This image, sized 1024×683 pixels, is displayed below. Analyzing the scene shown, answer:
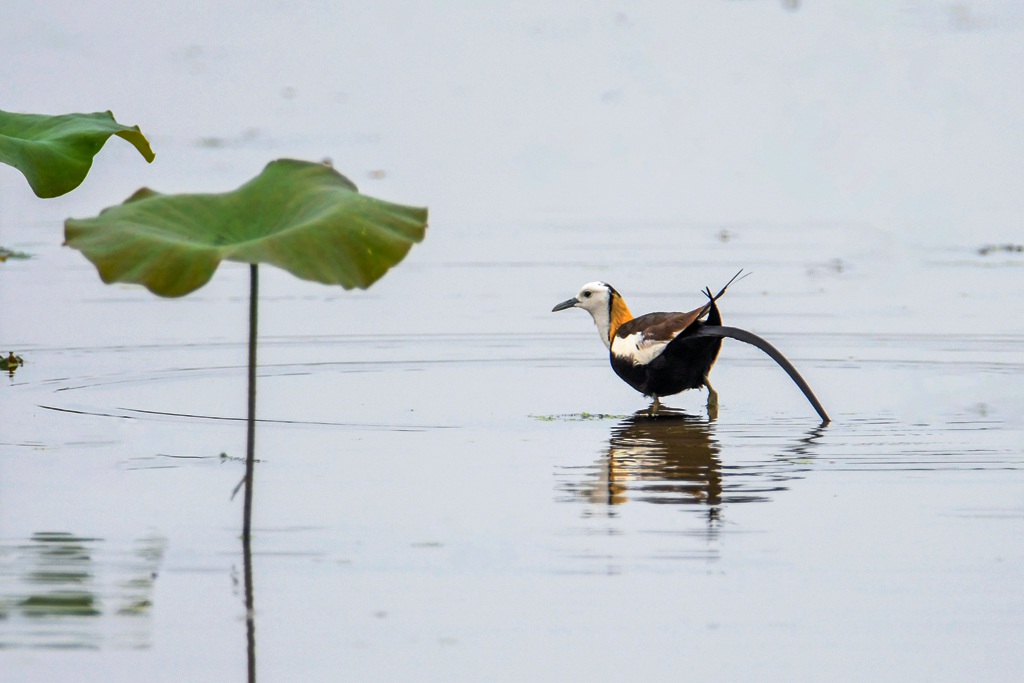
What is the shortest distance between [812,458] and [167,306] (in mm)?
6695

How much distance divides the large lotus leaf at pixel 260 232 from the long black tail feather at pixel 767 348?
3.88 m

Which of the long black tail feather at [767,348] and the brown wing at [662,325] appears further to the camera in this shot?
the brown wing at [662,325]

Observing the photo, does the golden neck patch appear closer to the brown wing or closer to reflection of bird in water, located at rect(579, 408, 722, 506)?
the brown wing

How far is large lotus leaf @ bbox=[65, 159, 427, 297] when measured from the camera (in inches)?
206

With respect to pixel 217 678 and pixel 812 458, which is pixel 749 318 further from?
pixel 217 678

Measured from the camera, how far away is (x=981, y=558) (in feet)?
20.4

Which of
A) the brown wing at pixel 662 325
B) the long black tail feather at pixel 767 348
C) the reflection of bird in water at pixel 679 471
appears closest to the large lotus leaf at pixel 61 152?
the reflection of bird in water at pixel 679 471

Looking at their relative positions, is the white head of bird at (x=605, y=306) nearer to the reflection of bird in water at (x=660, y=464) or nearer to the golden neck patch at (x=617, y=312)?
the golden neck patch at (x=617, y=312)

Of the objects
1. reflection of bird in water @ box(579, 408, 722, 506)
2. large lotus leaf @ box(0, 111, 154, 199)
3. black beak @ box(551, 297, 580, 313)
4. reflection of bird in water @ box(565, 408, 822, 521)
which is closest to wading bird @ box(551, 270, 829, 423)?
reflection of bird in water @ box(579, 408, 722, 506)

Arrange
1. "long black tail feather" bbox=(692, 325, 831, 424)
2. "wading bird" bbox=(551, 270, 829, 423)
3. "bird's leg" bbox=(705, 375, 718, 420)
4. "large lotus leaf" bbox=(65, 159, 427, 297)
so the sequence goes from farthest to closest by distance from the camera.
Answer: "wading bird" bbox=(551, 270, 829, 423) < "bird's leg" bbox=(705, 375, 718, 420) < "long black tail feather" bbox=(692, 325, 831, 424) < "large lotus leaf" bbox=(65, 159, 427, 297)

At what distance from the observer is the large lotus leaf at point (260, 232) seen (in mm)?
5230

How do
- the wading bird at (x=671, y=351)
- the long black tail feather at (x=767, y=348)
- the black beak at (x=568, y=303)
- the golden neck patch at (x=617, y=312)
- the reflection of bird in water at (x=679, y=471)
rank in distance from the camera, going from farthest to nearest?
the black beak at (x=568, y=303), the golden neck patch at (x=617, y=312), the wading bird at (x=671, y=351), the long black tail feather at (x=767, y=348), the reflection of bird in water at (x=679, y=471)

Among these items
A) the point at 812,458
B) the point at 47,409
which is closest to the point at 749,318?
the point at 812,458

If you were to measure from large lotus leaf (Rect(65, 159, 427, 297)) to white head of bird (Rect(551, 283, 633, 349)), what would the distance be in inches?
198
